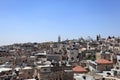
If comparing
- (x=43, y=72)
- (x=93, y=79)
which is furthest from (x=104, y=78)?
(x=43, y=72)

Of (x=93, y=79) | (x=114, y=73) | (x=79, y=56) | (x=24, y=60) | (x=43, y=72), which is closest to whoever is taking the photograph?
(x=43, y=72)

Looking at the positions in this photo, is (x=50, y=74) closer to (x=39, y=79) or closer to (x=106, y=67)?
(x=39, y=79)

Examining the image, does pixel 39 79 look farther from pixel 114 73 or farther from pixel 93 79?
pixel 114 73

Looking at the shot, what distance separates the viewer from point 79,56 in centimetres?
6488

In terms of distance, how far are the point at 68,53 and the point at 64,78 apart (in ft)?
123

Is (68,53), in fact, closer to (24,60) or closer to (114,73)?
(24,60)

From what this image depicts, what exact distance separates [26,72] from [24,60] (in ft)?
74.3

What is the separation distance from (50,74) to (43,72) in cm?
67

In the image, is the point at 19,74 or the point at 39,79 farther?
the point at 19,74

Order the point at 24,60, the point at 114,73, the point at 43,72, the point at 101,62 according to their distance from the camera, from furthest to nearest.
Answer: the point at 24,60 < the point at 101,62 < the point at 114,73 < the point at 43,72

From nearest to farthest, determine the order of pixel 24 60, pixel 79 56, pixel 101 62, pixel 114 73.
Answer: pixel 114 73 → pixel 101 62 → pixel 24 60 → pixel 79 56

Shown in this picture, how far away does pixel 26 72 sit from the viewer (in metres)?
35.1

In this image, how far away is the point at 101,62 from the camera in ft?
129

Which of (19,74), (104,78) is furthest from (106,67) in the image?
(19,74)
